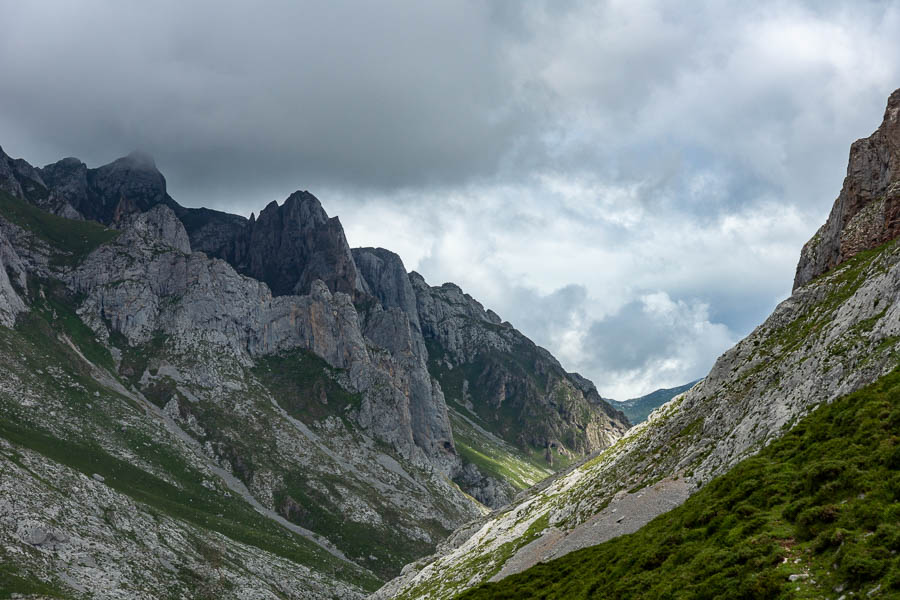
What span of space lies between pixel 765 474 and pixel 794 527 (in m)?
7.68

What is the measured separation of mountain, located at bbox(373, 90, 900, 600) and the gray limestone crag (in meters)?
0.23

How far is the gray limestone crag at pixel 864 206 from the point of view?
63.2 metres

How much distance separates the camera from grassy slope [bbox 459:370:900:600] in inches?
814

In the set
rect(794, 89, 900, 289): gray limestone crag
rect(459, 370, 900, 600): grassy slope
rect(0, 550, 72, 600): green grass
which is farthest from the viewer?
rect(0, 550, 72, 600): green grass

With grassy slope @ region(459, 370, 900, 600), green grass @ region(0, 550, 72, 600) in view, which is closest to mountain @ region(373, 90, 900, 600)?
grassy slope @ region(459, 370, 900, 600)

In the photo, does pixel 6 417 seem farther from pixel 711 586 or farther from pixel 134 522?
pixel 711 586

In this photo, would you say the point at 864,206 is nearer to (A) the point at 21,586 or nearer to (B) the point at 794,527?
(B) the point at 794,527

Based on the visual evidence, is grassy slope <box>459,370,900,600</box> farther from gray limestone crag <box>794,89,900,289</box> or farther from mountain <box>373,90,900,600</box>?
gray limestone crag <box>794,89,900,289</box>

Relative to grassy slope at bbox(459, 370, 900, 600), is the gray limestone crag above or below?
above

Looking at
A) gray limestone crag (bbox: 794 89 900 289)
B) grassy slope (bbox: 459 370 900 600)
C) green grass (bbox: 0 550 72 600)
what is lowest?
green grass (bbox: 0 550 72 600)

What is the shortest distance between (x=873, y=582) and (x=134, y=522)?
597 ft

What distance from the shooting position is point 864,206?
230 feet

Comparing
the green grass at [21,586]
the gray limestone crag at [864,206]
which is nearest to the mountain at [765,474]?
the gray limestone crag at [864,206]

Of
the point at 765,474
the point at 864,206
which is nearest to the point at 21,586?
the point at 765,474
